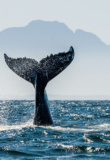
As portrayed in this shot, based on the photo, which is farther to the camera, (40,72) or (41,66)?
(40,72)

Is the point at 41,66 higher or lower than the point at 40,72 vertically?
higher

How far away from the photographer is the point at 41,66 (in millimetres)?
10828

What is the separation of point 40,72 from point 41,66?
215 millimetres

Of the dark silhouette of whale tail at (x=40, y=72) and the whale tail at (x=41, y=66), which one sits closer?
the whale tail at (x=41, y=66)

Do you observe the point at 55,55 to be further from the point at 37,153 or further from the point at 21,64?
the point at 37,153

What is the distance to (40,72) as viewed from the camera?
10.9 m

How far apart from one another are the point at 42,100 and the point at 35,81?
66 centimetres

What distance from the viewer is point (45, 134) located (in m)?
9.93

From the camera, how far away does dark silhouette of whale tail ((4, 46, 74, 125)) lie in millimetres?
10570

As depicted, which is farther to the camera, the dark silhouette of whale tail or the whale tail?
the dark silhouette of whale tail

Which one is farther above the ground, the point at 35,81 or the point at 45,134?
the point at 35,81

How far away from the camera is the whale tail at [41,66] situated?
34.1 ft

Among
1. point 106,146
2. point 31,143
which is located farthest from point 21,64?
point 106,146

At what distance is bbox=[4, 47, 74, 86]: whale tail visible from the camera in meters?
10.4
